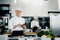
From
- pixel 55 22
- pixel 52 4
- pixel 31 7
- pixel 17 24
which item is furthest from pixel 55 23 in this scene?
pixel 17 24

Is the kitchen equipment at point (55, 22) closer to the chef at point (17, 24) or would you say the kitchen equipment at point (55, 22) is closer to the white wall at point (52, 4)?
the white wall at point (52, 4)

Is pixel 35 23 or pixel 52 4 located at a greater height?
pixel 52 4

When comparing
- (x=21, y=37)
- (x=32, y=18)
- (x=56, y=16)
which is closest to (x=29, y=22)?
(x=32, y=18)

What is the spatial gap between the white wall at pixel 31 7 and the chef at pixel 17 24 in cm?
9

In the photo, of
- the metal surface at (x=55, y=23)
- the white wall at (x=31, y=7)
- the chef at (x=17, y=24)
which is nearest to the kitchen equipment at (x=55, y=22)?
the metal surface at (x=55, y=23)

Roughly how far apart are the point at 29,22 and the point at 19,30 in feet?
0.80

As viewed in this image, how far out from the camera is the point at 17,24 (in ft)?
9.05

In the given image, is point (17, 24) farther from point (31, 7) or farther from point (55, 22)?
point (55, 22)

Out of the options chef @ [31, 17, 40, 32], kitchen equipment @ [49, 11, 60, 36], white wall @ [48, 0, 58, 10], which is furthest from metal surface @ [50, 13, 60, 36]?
chef @ [31, 17, 40, 32]

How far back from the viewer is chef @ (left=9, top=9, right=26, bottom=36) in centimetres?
273

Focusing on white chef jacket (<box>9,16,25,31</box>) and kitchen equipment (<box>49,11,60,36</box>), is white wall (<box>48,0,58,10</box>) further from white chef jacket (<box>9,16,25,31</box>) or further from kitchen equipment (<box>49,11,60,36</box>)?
white chef jacket (<box>9,16,25,31</box>)

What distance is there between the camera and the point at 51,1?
9.16ft

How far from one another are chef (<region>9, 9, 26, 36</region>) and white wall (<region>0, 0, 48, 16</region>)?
9 centimetres

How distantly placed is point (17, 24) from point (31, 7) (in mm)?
422
